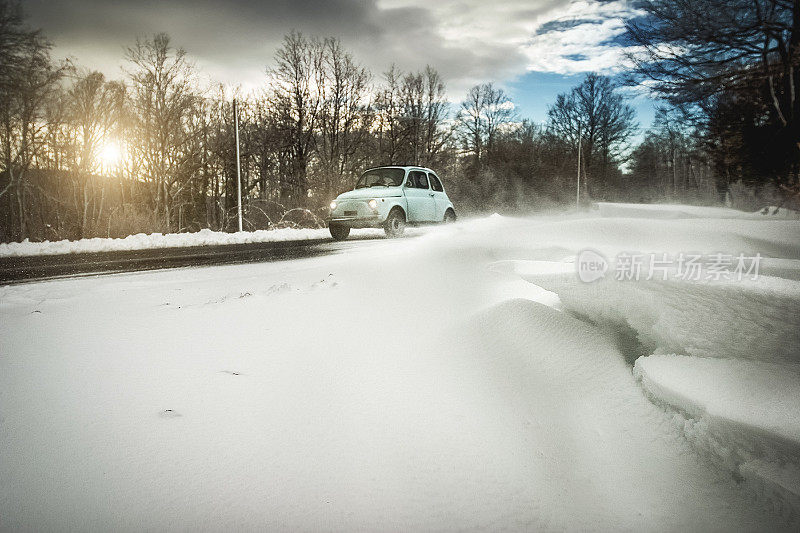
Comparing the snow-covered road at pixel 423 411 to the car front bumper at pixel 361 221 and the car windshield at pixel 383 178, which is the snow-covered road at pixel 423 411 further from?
the car windshield at pixel 383 178

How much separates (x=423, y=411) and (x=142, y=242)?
33.9 feet

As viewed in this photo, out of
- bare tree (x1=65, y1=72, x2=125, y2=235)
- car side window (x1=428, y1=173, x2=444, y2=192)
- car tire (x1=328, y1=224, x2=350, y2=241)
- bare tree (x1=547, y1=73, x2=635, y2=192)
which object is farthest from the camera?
bare tree (x1=547, y1=73, x2=635, y2=192)

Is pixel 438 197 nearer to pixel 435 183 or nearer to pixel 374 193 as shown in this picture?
pixel 435 183

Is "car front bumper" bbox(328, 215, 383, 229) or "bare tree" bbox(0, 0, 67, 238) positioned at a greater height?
"bare tree" bbox(0, 0, 67, 238)

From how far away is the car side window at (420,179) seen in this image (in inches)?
427

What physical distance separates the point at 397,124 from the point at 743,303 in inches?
1253

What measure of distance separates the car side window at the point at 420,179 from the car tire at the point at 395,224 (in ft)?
3.67

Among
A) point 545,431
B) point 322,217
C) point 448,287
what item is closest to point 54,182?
point 322,217

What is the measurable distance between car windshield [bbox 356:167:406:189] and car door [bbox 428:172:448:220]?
1.12 meters

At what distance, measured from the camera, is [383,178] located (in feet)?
34.8

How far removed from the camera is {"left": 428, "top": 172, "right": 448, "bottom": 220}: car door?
11297 mm

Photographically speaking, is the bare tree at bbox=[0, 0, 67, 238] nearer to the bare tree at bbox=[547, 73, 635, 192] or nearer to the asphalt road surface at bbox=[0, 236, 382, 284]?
the asphalt road surface at bbox=[0, 236, 382, 284]

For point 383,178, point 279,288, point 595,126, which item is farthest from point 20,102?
point 595,126

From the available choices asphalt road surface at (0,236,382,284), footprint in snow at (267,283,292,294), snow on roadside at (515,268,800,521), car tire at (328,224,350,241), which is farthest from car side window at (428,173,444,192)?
snow on roadside at (515,268,800,521)
